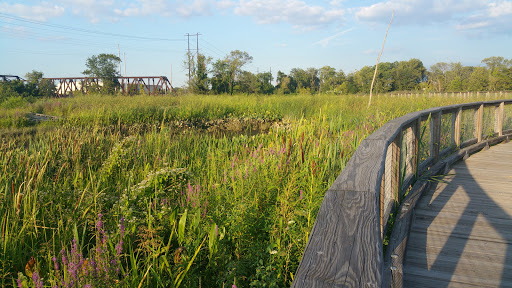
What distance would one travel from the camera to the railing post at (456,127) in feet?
20.1

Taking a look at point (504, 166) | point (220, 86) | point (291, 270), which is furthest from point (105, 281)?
point (220, 86)

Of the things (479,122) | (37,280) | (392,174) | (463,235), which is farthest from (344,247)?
(479,122)

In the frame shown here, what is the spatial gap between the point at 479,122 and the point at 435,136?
2.52 metres

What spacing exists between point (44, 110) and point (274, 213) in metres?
14.5

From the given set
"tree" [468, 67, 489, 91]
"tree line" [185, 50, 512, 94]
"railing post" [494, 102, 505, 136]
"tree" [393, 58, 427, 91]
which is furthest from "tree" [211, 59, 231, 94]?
"tree" [393, 58, 427, 91]

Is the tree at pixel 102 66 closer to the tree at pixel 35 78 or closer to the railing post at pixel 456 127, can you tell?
the tree at pixel 35 78

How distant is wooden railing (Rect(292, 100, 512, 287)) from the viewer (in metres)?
1.00

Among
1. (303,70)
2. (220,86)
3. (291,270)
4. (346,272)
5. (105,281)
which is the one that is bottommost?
(291,270)

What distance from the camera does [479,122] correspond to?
713 centimetres

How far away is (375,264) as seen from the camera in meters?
1.01

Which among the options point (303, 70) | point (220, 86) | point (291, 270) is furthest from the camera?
point (303, 70)

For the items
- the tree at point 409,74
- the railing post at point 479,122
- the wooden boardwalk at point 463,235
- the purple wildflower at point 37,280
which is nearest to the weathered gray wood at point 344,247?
the purple wildflower at point 37,280

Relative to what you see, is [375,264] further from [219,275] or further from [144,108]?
[144,108]

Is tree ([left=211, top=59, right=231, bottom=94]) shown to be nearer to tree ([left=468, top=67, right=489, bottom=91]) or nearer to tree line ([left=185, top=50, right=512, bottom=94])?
tree line ([left=185, top=50, right=512, bottom=94])
